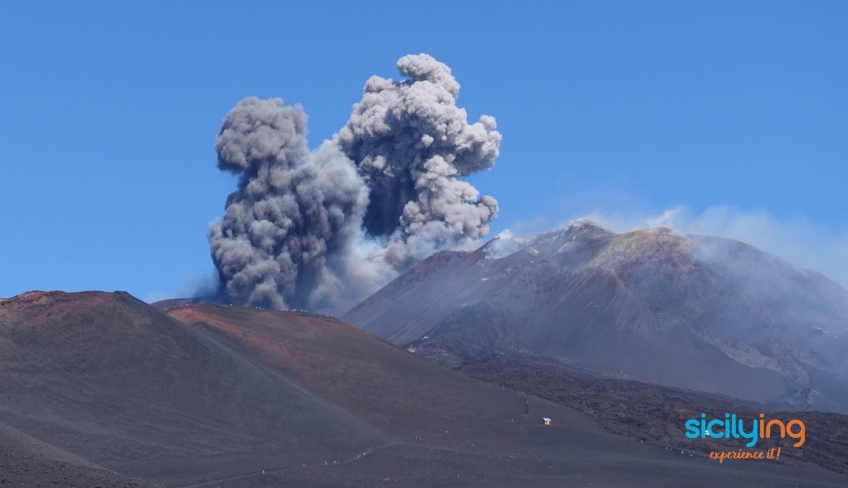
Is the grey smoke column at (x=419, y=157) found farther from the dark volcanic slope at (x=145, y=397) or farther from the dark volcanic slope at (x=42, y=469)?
the dark volcanic slope at (x=42, y=469)

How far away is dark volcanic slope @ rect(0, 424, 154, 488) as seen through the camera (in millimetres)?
26453

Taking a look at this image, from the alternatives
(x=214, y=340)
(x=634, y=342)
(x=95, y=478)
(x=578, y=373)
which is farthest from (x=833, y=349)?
(x=95, y=478)

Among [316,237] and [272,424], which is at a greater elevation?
[316,237]

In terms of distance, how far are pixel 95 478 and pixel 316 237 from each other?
80.2 metres

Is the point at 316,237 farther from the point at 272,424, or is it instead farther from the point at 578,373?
the point at 272,424

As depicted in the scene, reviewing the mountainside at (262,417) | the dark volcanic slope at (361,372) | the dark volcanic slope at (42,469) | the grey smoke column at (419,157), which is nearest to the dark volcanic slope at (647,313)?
the grey smoke column at (419,157)

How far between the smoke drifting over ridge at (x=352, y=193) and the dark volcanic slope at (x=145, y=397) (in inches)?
2070

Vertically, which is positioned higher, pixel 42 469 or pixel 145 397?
pixel 145 397

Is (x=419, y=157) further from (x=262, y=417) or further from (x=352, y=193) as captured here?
(x=262, y=417)

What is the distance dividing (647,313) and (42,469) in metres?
70.8

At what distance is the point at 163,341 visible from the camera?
1932 inches

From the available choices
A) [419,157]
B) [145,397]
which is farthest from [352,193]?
[145,397]

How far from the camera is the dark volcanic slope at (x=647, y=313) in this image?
8656cm

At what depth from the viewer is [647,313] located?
93.4m
